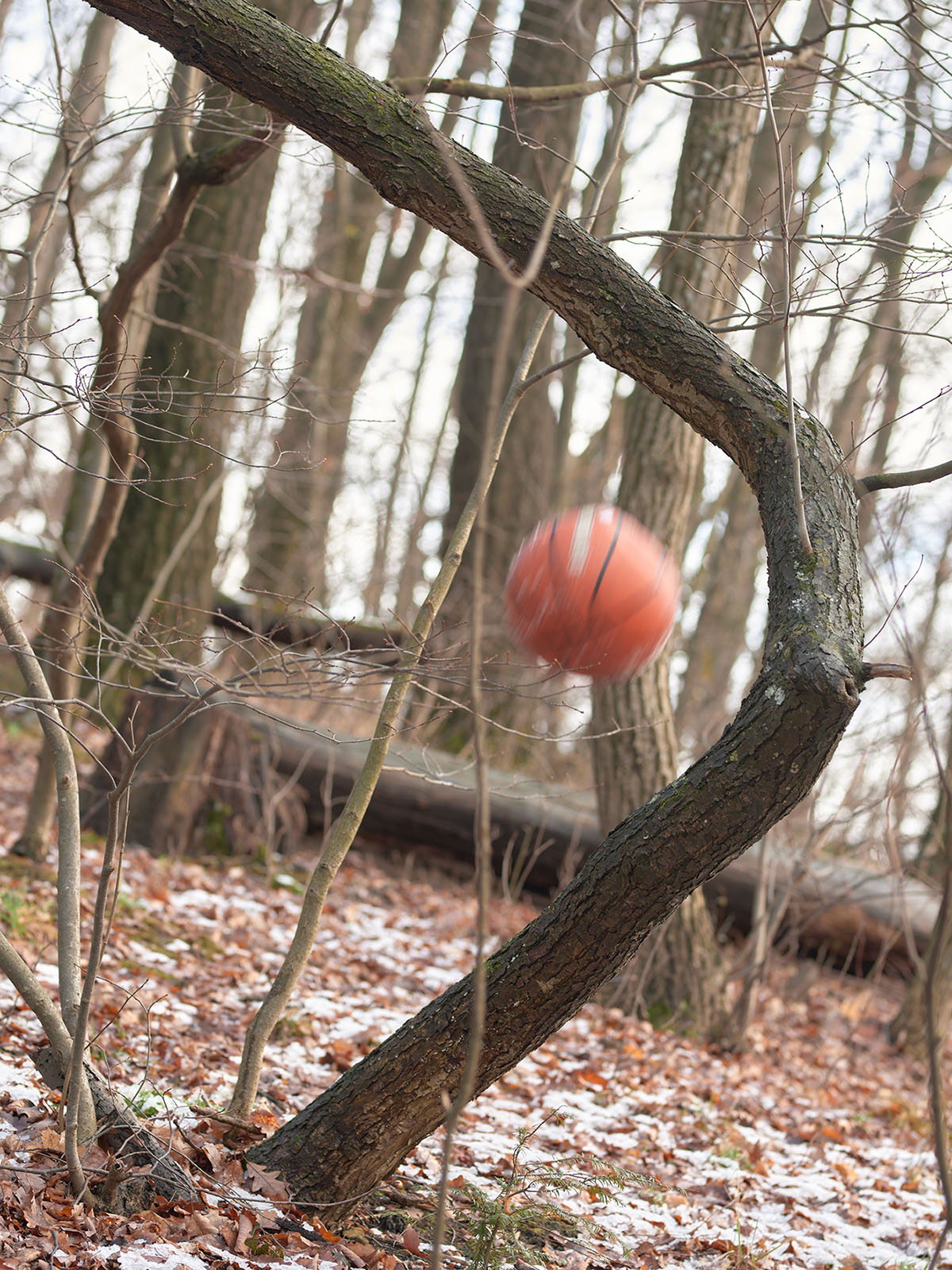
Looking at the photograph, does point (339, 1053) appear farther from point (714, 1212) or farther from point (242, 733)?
point (242, 733)

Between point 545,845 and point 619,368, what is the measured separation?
4.51m

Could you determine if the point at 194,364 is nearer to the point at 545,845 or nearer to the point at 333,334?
the point at 545,845

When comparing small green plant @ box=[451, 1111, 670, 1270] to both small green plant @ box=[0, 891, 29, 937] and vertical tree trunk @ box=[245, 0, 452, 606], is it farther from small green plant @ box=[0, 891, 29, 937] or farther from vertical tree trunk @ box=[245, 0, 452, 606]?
vertical tree trunk @ box=[245, 0, 452, 606]

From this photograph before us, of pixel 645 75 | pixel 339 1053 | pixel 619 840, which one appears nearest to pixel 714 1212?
pixel 339 1053

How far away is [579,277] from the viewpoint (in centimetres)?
286

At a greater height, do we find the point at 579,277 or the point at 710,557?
the point at 710,557

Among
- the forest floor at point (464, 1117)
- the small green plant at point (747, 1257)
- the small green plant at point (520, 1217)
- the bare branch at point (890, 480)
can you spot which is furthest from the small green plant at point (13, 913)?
the bare branch at point (890, 480)

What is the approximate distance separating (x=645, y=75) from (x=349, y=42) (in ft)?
38.8

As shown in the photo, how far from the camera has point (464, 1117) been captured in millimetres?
4062

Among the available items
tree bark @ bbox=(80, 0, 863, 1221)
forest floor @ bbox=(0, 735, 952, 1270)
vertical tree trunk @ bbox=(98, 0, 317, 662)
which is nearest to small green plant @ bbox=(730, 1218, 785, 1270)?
forest floor @ bbox=(0, 735, 952, 1270)

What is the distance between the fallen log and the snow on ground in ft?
1.73

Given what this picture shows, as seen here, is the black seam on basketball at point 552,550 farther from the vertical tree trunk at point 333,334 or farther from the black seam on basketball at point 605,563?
the vertical tree trunk at point 333,334

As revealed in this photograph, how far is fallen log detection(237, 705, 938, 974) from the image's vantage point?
7305 millimetres

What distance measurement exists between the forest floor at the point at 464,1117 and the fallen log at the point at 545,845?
50 cm
